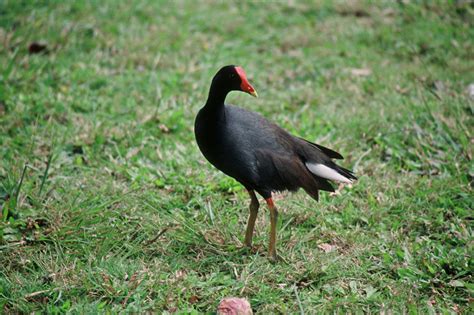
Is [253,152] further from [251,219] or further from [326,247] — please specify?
[326,247]

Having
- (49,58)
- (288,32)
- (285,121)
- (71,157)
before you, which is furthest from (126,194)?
(288,32)

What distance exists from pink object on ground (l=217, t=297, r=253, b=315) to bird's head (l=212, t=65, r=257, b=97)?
1080 millimetres

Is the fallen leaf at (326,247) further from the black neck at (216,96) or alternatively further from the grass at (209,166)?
the black neck at (216,96)

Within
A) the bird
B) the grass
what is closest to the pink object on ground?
the grass

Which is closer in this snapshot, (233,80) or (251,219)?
(233,80)

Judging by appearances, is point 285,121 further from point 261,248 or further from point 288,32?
point 288,32

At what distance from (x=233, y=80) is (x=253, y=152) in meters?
0.41

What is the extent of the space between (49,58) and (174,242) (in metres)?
3.05

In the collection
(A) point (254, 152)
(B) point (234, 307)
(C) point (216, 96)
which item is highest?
(C) point (216, 96)

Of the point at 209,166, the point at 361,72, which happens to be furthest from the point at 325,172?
the point at 361,72

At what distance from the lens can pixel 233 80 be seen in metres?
3.05

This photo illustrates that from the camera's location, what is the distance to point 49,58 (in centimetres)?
558

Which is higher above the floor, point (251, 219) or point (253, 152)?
point (253, 152)

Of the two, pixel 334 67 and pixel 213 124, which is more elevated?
pixel 213 124
